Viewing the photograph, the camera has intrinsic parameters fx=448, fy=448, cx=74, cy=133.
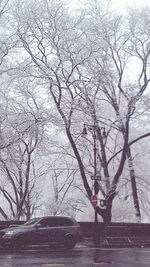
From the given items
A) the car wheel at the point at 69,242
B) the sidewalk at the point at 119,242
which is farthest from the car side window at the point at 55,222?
the sidewalk at the point at 119,242

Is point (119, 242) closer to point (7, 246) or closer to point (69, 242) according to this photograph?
point (69, 242)

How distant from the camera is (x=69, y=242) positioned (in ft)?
78.5

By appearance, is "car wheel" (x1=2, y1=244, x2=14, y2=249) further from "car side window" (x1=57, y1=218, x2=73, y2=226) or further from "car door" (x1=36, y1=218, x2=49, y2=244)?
"car side window" (x1=57, y1=218, x2=73, y2=226)

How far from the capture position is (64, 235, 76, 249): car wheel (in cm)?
2379

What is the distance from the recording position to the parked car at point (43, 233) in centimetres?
2236

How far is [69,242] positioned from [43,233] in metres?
1.68

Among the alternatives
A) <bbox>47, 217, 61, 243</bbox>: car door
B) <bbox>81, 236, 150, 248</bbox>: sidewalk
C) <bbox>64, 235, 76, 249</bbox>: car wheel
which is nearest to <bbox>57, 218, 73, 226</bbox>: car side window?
<bbox>47, 217, 61, 243</bbox>: car door

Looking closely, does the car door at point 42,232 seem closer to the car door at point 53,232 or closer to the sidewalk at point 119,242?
the car door at point 53,232

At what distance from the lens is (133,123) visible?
37406mm

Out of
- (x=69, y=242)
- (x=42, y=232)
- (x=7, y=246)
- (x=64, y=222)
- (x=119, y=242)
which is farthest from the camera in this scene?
(x=119, y=242)

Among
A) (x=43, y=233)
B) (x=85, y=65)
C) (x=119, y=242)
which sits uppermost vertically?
(x=85, y=65)

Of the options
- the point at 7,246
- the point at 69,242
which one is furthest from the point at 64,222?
the point at 7,246

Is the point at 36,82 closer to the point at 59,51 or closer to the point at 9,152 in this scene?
the point at 59,51

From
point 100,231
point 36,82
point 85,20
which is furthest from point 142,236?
point 85,20
